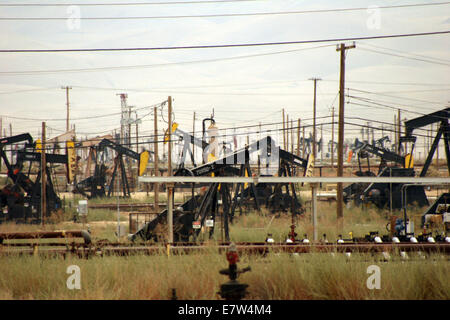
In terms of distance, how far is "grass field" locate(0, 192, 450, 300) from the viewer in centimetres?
A: 588

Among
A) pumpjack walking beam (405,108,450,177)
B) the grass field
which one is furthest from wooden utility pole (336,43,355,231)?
the grass field

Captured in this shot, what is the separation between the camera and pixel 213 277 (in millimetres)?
6395

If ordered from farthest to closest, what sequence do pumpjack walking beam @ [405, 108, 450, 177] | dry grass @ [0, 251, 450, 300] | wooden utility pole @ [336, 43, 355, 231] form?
1. pumpjack walking beam @ [405, 108, 450, 177]
2. wooden utility pole @ [336, 43, 355, 231]
3. dry grass @ [0, 251, 450, 300]

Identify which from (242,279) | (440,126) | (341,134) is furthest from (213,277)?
(440,126)

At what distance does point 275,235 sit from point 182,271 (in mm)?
7624

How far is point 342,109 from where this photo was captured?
57.6ft

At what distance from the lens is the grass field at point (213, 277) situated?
5875 mm

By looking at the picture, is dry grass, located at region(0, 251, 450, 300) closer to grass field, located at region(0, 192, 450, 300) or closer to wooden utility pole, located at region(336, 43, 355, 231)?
grass field, located at region(0, 192, 450, 300)

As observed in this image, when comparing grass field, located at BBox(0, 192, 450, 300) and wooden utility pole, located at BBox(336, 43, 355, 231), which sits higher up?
wooden utility pole, located at BBox(336, 43, 355, 231)

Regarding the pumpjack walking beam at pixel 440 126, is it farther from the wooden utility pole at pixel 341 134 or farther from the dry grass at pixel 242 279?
the dry grass at pixel 242 279

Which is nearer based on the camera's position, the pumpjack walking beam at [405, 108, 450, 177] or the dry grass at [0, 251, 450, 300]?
the dry grass at [0, 251, 450, 300]

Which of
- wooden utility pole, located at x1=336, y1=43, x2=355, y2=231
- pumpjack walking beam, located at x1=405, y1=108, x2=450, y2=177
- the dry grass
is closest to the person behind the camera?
the dry grass
